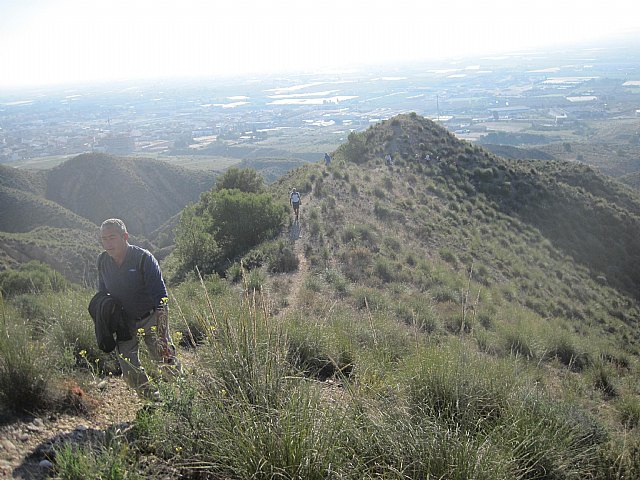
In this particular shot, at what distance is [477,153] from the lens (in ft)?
107

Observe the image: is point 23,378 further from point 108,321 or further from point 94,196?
point 94,196

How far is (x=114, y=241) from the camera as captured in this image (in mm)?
3805

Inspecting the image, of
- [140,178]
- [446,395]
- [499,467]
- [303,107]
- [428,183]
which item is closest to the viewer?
[499,467]

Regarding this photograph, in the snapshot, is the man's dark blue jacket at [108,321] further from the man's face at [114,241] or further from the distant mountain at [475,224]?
the distant mountain at [475,224]

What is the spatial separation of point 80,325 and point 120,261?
1.24 m

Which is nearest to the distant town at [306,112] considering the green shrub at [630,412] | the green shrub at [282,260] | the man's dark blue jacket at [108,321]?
the green shrub at [282,260]

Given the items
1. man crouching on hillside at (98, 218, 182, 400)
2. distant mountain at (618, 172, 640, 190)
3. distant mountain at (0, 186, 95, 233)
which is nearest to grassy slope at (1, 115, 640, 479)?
man crouching on hillside at (98, 218, 182, 400)

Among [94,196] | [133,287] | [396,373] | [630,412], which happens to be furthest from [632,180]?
[94,196]

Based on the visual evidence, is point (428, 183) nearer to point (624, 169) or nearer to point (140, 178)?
point (140, 178)

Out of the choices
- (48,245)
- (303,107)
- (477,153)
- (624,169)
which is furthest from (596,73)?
(48,245)

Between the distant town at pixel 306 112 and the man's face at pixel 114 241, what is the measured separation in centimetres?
6557

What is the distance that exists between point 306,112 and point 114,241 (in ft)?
368

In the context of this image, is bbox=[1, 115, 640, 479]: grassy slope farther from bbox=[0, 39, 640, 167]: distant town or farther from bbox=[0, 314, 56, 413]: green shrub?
bbox=[0, 39, 640, 167]: distant town

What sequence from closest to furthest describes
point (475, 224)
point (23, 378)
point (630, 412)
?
1. point (23, 378)
2. point (630, 412)
3. point (475, 224)
